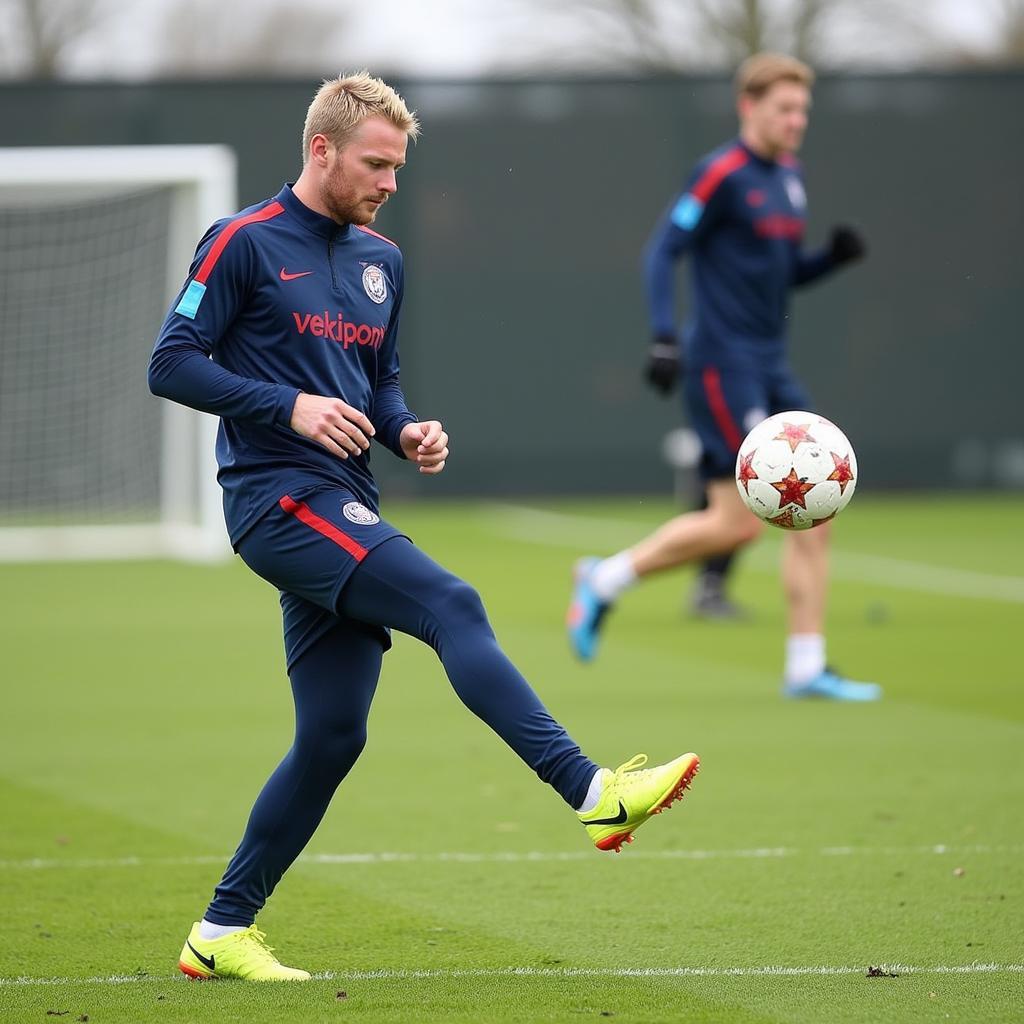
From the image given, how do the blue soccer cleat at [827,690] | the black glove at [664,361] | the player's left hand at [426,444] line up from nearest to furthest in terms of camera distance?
the player's left hand at [426,444] → the blue soccer cleat at [827,690] → the black glove at [664,361]

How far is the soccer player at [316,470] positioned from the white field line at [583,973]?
0.43ft

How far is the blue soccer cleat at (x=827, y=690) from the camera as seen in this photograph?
8398 millimetres

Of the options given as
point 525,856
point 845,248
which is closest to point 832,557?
point 845,248

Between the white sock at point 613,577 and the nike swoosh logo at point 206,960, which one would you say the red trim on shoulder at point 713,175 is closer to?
the white sock at point 613,577

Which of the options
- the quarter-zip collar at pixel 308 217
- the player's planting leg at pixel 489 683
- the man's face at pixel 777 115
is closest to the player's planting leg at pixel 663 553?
the man's face at pixel 777 115

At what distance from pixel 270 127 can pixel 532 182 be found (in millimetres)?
2916

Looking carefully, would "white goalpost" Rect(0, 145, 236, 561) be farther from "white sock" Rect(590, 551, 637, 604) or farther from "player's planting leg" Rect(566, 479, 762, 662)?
"white sock" Rect(590, 551, 637, 604)

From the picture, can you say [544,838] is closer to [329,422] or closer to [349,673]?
[349,673]

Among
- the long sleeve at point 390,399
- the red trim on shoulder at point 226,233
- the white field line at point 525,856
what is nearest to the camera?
the red trim on shoulder at point 226,233

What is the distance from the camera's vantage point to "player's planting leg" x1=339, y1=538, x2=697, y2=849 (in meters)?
3.94

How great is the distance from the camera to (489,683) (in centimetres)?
401

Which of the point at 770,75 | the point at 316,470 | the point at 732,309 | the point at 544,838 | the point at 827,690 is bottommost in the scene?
the point at 827,690

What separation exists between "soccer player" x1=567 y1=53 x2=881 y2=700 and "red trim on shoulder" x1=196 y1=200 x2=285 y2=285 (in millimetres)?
4490

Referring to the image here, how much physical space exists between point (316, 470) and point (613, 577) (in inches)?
191
